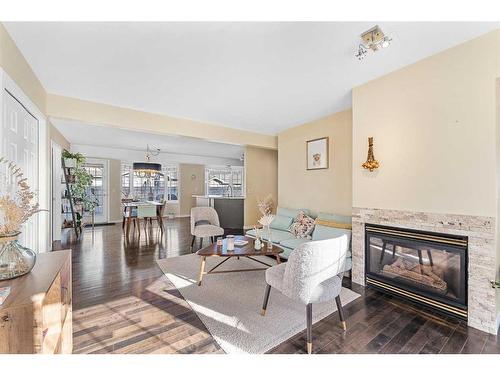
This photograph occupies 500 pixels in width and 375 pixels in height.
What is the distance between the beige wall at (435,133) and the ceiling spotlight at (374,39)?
0.75 metres

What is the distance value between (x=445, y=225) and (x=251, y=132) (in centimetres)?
393

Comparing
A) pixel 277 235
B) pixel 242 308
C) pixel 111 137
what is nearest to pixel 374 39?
pixel 242 308

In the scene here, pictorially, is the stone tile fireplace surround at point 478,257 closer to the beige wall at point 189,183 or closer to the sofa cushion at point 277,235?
the sofa cushion at point 277,235

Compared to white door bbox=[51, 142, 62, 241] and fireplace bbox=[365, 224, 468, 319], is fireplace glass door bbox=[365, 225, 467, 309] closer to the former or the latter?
fireplace bbox=[365, 224, 468, 319]

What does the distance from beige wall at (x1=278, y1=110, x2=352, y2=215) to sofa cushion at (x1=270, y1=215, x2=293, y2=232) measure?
1.47 feet

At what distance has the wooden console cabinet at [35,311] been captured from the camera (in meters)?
1.01

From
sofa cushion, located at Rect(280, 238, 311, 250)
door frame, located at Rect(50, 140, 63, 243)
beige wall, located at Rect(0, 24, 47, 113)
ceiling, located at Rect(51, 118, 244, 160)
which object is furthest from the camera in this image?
ceiling, located at Rect(51, 118, 244, 160)

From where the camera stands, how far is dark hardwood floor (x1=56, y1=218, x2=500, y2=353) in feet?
5.97

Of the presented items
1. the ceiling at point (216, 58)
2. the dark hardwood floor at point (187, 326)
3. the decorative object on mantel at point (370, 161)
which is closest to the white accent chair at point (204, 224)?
the dark hardwood floor at point (187, 326)

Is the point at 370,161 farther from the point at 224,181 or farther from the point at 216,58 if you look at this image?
the point at 224,181

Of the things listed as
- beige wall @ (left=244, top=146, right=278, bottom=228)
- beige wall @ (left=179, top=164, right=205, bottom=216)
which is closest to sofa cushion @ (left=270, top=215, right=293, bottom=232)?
beige wall @ (left=244, top=146, right=278, bottom=228)

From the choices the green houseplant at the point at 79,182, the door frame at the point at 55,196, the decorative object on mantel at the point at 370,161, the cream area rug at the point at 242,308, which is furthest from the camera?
the green houseplant at the point at 79,182

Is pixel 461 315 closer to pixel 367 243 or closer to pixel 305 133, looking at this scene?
pixel 367 243
